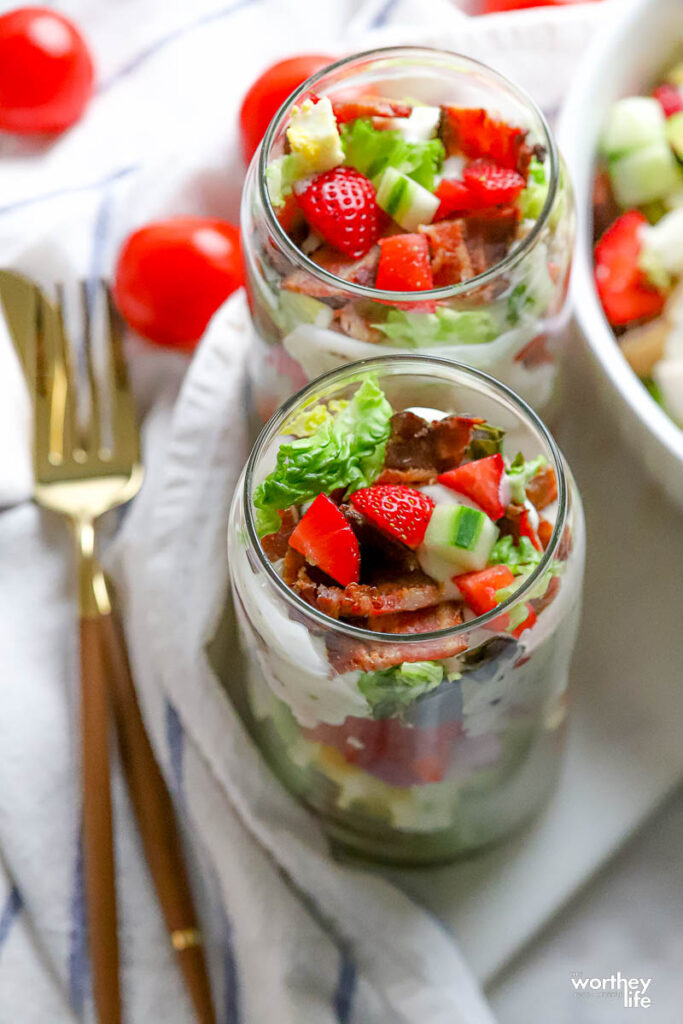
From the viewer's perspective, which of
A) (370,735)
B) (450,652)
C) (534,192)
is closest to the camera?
(450,652)

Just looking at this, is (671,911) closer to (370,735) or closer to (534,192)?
(370,735)

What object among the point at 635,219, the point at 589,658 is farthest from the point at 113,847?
the point at 635,219

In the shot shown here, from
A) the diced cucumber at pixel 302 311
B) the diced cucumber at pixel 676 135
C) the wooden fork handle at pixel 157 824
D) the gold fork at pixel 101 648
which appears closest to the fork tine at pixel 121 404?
the gold fork at pixel 101 648

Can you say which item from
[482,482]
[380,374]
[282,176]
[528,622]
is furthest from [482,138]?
[528,622]

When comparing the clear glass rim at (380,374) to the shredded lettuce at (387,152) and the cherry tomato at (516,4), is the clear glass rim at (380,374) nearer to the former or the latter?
the shredded lettuce at (387,152)

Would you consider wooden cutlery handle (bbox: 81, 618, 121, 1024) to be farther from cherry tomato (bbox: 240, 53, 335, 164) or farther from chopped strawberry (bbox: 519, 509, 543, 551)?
cherry tomato (bbox: 240, 53, 335, 164)

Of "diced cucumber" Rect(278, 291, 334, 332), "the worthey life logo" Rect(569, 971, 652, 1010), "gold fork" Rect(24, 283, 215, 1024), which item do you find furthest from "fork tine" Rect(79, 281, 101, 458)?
"the worthey life logo" Rect(569, 971, 652, 1010)
